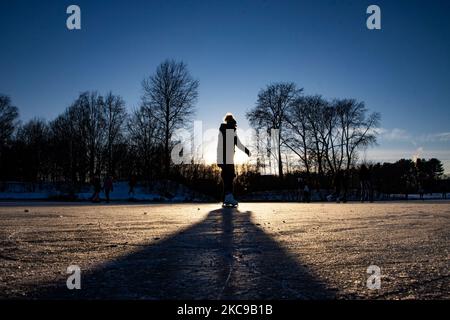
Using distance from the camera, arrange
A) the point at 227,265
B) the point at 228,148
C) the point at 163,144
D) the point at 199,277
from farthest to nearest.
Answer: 1. the point at 163,144
2. the point at 228,148
3. the point at 227,265
4. the point at 199,277

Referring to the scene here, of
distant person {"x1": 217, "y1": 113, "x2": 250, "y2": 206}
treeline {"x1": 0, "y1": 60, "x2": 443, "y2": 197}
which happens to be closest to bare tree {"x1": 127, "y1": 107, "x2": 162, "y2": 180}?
treeline {"x1": 0, "y1": 60, "x2": 443, "y2": 197}

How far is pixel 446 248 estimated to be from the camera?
8.25 feet

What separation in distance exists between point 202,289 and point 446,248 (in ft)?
6.35

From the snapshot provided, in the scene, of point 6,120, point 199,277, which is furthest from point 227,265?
point 6,120

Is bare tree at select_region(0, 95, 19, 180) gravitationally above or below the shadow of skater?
above

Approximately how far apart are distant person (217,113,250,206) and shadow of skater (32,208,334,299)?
20.3 feet

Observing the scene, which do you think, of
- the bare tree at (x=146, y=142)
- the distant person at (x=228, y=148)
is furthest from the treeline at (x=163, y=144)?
the distant person at (x=228, y=148)

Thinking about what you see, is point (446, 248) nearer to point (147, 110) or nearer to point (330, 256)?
point (330, 256)

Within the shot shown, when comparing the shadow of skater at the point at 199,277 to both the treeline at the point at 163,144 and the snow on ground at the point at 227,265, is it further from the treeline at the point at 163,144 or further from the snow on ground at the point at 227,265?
the treeline at the point at 163,144

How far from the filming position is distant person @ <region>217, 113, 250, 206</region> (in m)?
8.68

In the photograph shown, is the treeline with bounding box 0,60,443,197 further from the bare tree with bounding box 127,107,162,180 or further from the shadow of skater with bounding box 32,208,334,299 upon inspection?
the shadow of skater with bounding box 32,208,334,299

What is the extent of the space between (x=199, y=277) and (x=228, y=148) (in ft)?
23.3

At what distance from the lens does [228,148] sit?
28.5 ft

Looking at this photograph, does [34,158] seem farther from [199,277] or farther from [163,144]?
[199,277]
